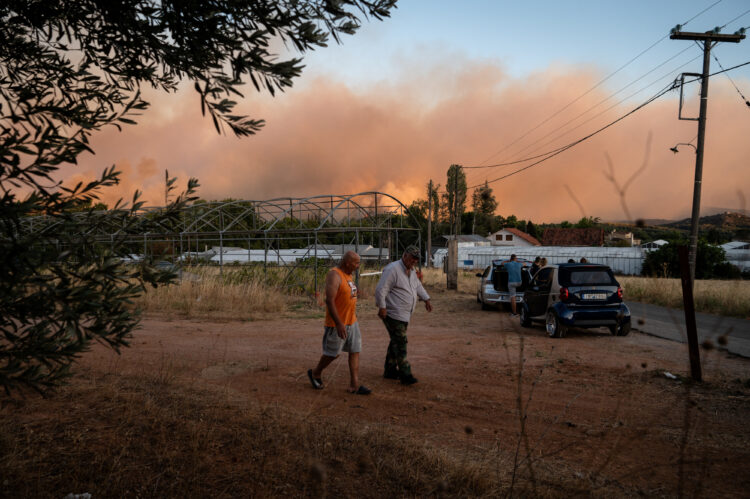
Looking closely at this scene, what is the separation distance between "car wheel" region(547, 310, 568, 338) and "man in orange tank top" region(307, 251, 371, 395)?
6.41 m

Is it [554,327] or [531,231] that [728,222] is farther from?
[531,231]

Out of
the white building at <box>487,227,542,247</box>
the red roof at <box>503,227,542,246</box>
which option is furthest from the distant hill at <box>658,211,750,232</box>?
the white building at <box>487,227,542,247</box>

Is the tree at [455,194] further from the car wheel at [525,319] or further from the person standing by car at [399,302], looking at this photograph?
the car wheel at [525,319]

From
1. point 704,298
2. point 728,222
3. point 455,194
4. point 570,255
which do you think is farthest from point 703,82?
point 570,255

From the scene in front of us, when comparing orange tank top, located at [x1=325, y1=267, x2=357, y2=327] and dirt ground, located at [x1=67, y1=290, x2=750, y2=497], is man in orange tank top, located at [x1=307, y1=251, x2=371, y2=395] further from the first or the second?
dirt ground, located at [x1=67, y1=290, x2=750, y2=497]

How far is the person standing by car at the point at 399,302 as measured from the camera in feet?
23.9

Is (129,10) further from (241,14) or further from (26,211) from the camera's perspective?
(26,211)

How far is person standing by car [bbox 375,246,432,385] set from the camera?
286 inches

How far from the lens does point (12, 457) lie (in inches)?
155

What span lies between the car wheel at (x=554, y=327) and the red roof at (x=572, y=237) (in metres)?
56.2

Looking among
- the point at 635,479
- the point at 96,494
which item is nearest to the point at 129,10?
the point at 96,494

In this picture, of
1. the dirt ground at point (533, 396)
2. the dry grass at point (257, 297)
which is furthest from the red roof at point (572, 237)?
the dirt ground at point (533, 396)

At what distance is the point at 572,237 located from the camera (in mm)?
70250

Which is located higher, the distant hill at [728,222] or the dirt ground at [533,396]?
the distant hill at [728,222]
